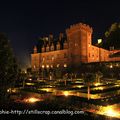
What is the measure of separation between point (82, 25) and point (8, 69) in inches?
1804

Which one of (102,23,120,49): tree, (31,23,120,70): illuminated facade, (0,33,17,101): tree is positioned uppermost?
(102,23,120,49): tree

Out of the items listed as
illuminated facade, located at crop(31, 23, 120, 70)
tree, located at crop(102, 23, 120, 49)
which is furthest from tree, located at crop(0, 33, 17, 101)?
tree, located at crop(102, 23, 120, 49)

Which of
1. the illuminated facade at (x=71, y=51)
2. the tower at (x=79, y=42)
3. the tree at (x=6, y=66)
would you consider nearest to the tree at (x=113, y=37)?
the illuminated facade at (x=71, y=51)

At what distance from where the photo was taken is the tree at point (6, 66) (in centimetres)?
1141

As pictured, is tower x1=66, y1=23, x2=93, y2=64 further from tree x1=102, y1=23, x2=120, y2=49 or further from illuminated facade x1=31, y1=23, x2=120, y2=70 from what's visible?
tree x1=102, y1=23, x2=120, y2=49

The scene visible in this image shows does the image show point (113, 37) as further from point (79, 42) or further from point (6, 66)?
point (6, 66)

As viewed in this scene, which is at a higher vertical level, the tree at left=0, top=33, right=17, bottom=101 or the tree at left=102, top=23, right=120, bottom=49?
the tree at left=102, top=23, right=120, bottom=49

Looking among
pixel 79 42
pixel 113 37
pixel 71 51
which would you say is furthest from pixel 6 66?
pixel 113 37

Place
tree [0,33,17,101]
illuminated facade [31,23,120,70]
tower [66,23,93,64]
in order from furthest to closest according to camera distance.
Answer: illuminated facade [31,23,120,70]
tower [66,23,93,64]
tree [0,33,17,101]

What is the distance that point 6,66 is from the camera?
1150cm

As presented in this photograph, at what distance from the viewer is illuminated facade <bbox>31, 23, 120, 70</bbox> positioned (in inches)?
2131

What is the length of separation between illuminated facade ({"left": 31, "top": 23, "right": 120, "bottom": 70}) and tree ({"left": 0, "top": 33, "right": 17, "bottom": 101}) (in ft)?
137

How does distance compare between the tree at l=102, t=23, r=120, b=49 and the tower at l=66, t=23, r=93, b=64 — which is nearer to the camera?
the tower at l=66, t=23, r=93, b=64

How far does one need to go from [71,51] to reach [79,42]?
12.8 ft
